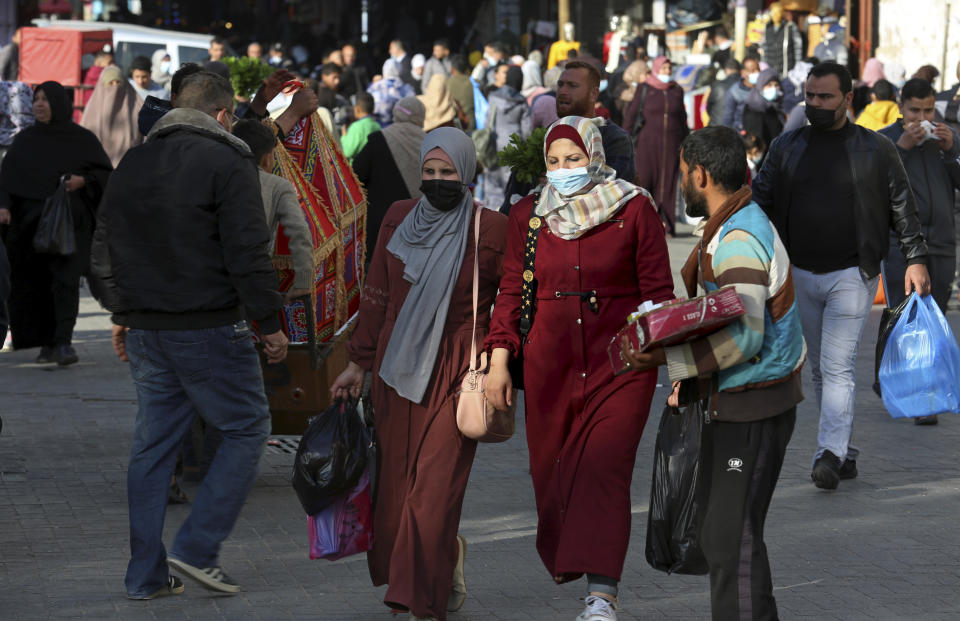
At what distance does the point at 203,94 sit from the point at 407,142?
13.3ft

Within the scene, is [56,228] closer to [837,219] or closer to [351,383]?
[351,383]

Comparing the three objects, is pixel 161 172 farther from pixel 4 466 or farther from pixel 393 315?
pixel 4 466

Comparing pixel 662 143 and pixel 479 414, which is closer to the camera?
pixel 479 414

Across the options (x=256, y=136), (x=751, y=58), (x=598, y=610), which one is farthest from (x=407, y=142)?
(x=751, y=58)

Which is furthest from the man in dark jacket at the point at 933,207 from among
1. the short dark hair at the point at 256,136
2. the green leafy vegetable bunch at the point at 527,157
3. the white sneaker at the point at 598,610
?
the white sneaker at the point at 598,610

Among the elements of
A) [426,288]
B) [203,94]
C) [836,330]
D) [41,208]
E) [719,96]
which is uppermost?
[203,94]

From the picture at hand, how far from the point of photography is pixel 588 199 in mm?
5277

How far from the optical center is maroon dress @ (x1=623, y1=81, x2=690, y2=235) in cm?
1855

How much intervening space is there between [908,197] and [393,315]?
2.88 metres

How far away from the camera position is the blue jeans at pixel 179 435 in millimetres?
5547

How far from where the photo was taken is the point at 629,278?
210 inches

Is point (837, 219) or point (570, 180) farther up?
point (570, 180)

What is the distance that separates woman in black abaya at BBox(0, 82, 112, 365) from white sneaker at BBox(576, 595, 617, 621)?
6.50 meters

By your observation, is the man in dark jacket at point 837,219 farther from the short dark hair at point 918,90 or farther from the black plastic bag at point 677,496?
the black plastic bag at point 677,496
